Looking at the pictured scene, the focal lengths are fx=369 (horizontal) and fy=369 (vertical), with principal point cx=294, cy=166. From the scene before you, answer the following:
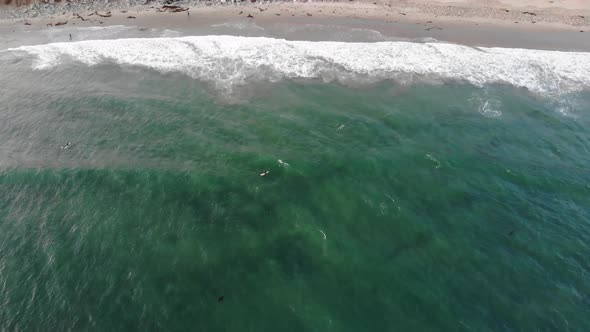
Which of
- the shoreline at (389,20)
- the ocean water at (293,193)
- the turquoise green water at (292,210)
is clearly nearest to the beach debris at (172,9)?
the shoreline at (389,20)

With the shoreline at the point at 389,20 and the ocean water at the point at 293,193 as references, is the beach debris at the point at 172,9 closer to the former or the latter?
the shoreline at the point at 389,20

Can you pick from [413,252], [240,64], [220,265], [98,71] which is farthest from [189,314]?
[98,71]

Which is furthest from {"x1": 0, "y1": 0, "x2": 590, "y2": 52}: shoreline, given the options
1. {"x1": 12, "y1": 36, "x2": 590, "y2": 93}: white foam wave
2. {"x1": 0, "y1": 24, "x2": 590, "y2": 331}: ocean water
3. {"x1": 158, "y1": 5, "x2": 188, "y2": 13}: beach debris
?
{"x1": 0, "y1": 24, "x2": 590, "y2": 331}: ocean water

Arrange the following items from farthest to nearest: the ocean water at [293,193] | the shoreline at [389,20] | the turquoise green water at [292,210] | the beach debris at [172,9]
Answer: the beach debris at [172,9]
the shoreline at [389,20]
the ocean water at [293,193]
the turquoise green water at [292,210]

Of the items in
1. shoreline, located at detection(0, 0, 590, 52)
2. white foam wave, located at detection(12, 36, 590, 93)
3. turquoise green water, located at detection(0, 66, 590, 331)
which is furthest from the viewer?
shoreline, located at detection(0, 0, 590, 52)

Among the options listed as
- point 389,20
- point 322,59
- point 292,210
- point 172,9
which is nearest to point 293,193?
point 292,210

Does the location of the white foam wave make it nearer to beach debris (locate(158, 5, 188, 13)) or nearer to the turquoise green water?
the turquoise green water

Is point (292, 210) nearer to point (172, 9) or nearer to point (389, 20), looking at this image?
point (389, 20)
